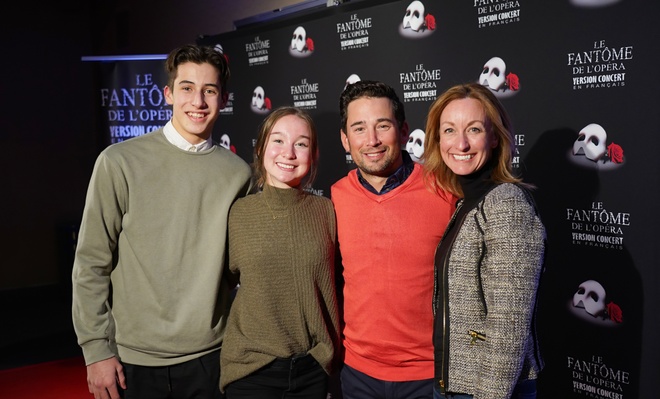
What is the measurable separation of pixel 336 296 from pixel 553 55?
1656mm

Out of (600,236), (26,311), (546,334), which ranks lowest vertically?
(26,311)

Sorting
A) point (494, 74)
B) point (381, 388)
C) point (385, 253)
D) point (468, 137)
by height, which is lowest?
point (381, 388)

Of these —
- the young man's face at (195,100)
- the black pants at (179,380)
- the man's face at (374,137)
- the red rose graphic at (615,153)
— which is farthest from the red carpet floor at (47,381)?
the red rose graphic at (615,153)

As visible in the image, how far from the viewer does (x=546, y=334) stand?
3.16 meters

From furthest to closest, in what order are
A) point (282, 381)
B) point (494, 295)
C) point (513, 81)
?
1. point (513, 81)
2. point (282, 381)
3. point (494, 295)

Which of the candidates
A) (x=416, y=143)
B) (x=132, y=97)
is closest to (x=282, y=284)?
(x=416, y=143)

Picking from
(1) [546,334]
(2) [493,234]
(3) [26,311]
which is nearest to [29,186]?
(3) [26,311]

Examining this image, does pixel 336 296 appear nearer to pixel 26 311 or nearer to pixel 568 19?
pixel 568 19

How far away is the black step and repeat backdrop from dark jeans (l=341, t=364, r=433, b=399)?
1.21 m

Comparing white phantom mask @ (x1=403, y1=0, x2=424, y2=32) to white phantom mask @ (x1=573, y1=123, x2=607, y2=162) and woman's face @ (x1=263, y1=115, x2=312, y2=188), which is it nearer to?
white phantom mask @ (x1=573, y1=123, x2=607, y2=162)

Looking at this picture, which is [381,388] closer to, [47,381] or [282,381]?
[282,381]

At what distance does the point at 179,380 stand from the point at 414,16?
250cm

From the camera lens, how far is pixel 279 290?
86.4 inches

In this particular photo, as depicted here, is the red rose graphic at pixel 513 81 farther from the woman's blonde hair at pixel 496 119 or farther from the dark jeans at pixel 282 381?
the dark jeans at pixel 282 381
